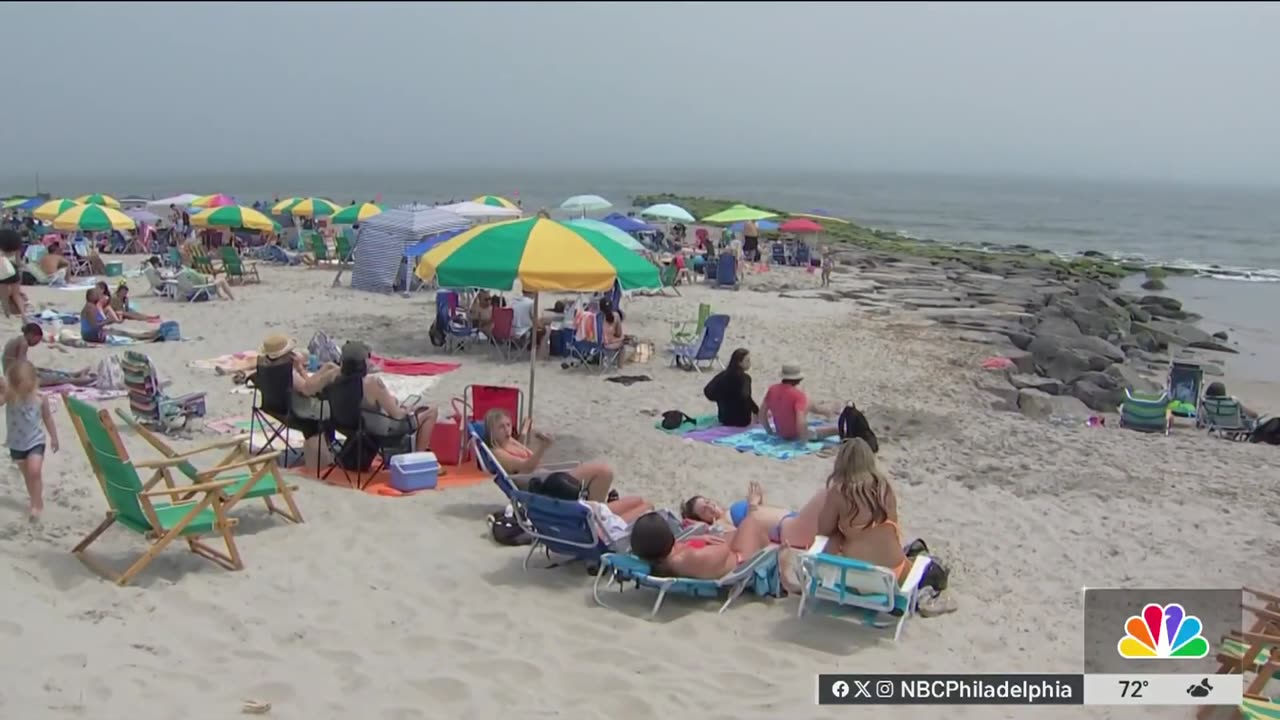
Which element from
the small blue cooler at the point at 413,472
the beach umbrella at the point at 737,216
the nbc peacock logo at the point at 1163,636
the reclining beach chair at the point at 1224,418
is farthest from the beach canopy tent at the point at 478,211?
the nbc peacock logo at the point at 1163,636

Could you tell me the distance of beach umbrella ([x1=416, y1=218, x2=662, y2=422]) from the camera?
673 cm

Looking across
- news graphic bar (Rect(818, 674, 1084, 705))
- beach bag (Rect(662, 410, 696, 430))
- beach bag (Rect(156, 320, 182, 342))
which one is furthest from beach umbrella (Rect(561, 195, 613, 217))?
news graphic bar (Rect(818, 674, 1084, 705))

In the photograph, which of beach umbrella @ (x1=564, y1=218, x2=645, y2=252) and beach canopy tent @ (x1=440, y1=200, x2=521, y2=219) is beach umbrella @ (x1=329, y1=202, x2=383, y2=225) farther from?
beach umbrella @ (x1=564, y1=218, x2=645, y2=252)

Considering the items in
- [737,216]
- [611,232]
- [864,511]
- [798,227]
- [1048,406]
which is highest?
[611,232]

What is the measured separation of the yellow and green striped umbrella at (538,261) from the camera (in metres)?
6.73

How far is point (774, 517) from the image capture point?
5469 millimetres

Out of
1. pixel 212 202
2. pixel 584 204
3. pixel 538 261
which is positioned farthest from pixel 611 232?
pixel 212 202

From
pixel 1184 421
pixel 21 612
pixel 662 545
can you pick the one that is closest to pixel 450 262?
pixel 662 545

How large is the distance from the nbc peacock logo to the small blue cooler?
13.6ft

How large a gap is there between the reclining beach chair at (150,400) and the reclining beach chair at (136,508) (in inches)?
107

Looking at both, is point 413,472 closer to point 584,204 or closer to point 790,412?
point 790,412

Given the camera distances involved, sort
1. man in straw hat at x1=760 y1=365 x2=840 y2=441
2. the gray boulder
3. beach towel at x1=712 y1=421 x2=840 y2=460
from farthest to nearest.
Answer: the gray boulder < man in straw hat at x1=760 y1=365 x2=840 y2=441 < beach towel at x1=712 y1=421 x2=840 y2=460

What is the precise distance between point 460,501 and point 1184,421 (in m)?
7.56

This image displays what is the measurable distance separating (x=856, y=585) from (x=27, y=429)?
4256 mm
